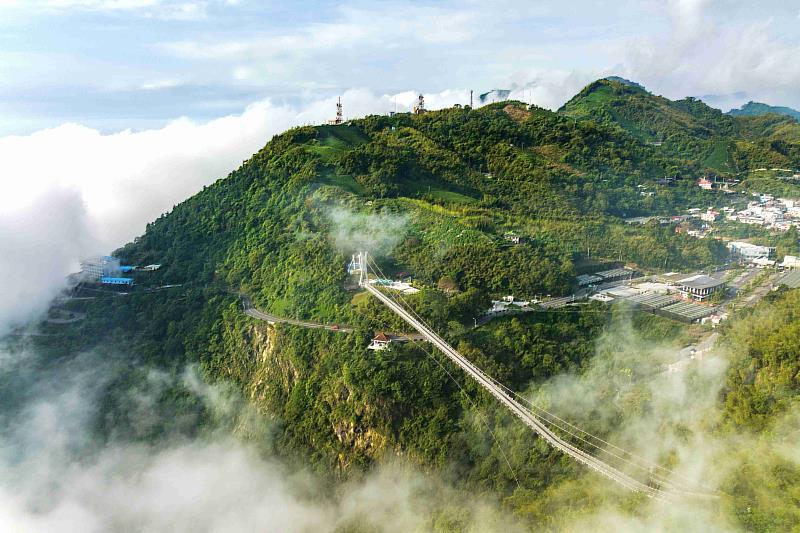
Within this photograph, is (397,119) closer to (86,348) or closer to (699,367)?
(86,348)

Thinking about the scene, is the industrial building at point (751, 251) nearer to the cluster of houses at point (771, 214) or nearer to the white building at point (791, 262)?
the white building at point (791, 262)

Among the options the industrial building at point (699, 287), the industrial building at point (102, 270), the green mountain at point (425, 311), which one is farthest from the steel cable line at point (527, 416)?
the industrial building at point (102, 270)

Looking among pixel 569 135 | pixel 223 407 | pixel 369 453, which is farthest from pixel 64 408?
pixel 569 135

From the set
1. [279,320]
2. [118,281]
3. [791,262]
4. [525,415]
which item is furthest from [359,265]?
[791,262]

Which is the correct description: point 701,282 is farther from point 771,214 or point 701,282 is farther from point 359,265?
point 771,214

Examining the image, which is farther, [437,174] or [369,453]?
[437,174]

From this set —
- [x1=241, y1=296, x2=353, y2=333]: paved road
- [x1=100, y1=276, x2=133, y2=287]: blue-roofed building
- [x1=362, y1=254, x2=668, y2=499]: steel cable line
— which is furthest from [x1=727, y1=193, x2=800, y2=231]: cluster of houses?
[x1=100, y1=276, x2=133, y2=287]: blue-roofed building
